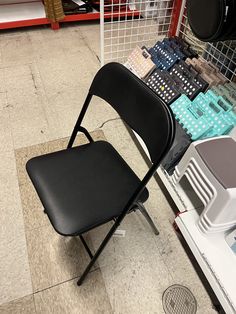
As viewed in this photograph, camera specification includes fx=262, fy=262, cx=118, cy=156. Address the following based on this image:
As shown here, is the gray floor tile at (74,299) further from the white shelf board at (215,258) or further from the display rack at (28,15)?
the display rack at (28,15)

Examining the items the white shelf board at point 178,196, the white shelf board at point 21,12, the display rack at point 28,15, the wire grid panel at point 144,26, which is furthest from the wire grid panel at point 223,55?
the white shelf board at point 21,12

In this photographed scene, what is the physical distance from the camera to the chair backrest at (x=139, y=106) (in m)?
0.85

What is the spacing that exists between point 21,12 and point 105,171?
273 cm

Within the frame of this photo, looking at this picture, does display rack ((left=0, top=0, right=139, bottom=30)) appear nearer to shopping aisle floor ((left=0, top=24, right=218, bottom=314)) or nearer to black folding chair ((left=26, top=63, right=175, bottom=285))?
shopping aisle floor ((left=0, top=24, right=218, bottom=314))

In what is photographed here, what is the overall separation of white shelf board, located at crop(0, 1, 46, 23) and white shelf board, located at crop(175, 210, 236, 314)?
2787 millimetres

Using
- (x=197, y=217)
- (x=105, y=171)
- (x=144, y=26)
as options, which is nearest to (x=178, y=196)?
(x=197, y=217)

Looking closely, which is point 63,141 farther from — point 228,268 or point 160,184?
point 228,268

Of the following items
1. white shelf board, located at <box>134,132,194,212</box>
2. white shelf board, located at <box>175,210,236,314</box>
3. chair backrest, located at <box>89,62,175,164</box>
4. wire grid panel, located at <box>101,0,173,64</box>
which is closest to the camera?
chair backrest, located at <box>89,62,175,164</box>

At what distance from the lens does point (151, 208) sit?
154 centimetres

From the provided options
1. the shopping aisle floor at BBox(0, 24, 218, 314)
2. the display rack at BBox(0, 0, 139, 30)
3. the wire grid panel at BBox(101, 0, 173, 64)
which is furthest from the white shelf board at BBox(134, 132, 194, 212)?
the display rack at BBox(0, 0, 139, 30)

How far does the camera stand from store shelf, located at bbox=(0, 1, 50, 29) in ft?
9.37

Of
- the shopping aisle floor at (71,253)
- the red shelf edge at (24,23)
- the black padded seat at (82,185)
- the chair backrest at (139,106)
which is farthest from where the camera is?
the red shelf edge at (24,23)

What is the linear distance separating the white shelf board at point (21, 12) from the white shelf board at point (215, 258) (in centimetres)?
279

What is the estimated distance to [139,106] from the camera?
3.18 feet
